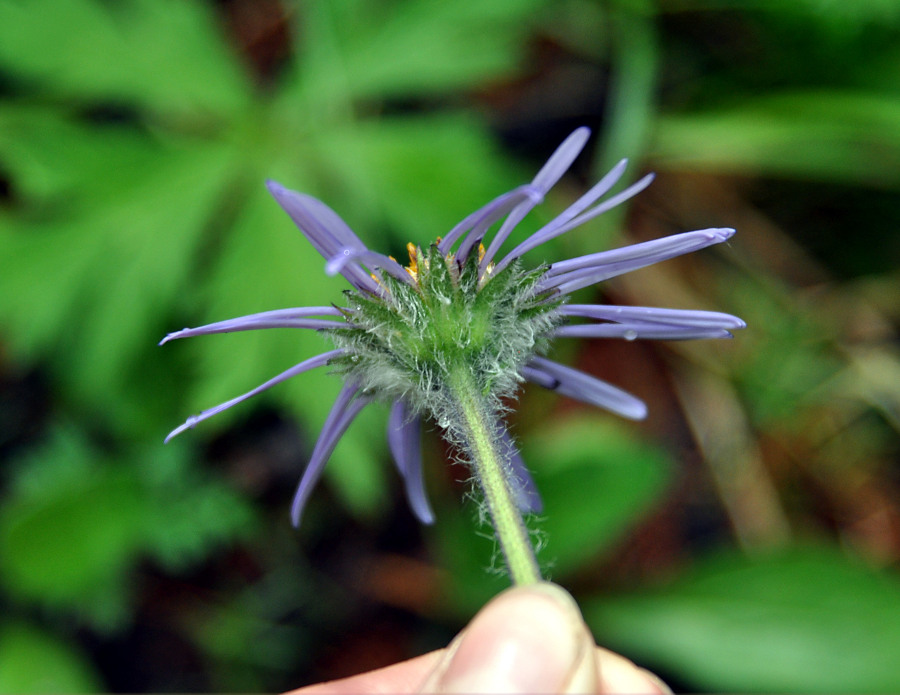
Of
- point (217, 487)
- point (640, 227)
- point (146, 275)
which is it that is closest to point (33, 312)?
point (146, 275)

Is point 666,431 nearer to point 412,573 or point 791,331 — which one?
point 791,331

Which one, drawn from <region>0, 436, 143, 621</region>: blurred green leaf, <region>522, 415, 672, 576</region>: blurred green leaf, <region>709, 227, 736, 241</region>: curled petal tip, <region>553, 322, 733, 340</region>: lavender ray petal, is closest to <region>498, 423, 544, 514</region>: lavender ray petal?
<region>553, 322, 733, 340</region>: lavender ray petal

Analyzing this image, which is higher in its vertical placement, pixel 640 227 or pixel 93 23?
pixel 93 23

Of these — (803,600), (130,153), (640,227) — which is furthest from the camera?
(640,227)

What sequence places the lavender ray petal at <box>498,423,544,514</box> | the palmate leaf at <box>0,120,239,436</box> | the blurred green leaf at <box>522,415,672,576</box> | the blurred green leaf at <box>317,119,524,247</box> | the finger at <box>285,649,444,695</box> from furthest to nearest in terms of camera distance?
the blurred green leaf at <box>522,415,672,576</box> < the blurred green leaf at <box>317,119,524,247</box> < the palmate leaf at <box>0,120,239,436</box> < the finger at <box>285,649,444,695</box> < the lavender ray petal at <box>498,423,544,514</box>

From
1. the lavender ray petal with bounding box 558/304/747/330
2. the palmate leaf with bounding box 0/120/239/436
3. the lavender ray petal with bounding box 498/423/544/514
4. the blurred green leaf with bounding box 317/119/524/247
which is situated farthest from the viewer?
the blurred green leaf with bounding box 317/119/524/247

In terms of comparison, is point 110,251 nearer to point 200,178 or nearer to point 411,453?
point 200,178

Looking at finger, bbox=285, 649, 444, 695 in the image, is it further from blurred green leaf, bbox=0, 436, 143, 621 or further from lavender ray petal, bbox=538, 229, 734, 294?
blurred green leaf, bbox=0, 436, 143, 621
